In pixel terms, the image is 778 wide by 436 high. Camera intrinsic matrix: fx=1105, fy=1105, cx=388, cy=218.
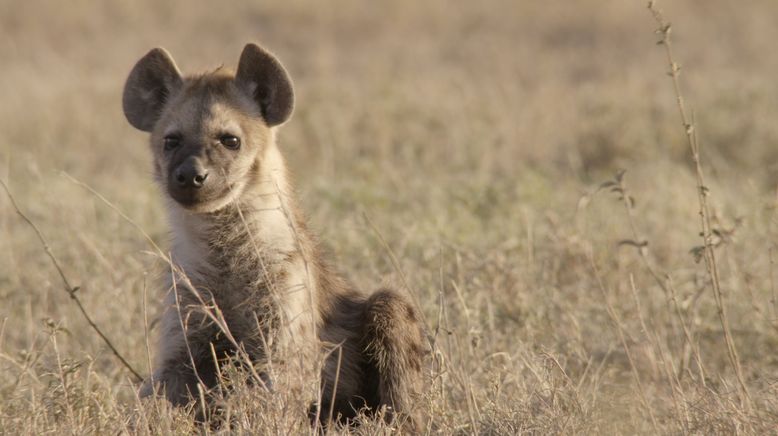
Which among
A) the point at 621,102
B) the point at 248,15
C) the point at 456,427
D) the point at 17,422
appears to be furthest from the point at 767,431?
the point at 248,15

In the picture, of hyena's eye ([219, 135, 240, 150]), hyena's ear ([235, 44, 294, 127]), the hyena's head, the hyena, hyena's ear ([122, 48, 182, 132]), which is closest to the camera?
the hyena

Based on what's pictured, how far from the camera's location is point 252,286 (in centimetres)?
436

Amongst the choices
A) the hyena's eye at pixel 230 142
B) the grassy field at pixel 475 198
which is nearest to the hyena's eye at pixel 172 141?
the hyena's eye at pixel 230 142

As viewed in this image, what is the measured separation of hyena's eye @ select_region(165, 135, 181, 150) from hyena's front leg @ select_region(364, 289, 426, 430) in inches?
41.1

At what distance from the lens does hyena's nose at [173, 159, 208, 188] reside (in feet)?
14.1

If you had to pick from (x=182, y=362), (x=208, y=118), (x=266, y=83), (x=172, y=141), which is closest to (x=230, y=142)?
(x=208, y=118)

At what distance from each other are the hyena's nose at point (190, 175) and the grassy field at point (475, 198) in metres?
0.32

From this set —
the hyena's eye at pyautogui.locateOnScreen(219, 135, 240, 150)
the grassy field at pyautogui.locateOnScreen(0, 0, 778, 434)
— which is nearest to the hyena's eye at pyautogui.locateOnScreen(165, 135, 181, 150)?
the hyena's eye at pyautogui.locateOnScreen(219, 135, 240, 150)

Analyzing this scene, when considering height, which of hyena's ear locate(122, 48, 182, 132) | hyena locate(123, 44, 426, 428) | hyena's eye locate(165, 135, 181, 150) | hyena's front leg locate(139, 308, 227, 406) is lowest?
hyena's front leg locate(139, 308, 227, 406)

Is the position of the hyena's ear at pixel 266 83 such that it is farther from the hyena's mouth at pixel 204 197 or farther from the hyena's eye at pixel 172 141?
the hyena's mouth at pixel 204 197

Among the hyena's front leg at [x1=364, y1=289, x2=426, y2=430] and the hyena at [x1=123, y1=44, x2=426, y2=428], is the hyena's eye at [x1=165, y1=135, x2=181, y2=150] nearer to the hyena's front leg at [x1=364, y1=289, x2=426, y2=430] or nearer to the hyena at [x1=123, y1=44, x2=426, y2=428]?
the hyena at [x1=123, y1=44, x2=426, y2=428]

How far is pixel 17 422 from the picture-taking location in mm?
4133

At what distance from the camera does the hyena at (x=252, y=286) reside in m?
4.27

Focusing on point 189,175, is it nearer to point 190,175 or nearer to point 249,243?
point 190,175
